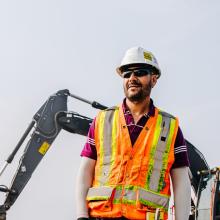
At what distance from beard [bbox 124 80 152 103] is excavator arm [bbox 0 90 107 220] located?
8621 millimetres

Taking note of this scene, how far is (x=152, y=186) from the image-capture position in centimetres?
377

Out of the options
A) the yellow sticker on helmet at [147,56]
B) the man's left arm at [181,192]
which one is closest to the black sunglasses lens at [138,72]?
the yellow sticker on helmet at [147,56]

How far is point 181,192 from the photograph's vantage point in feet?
12.8

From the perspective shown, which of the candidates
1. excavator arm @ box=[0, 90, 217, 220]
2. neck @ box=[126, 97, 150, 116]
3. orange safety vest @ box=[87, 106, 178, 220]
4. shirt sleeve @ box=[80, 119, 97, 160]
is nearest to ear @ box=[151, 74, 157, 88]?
neck @ box=[126, 97, 150, 116]

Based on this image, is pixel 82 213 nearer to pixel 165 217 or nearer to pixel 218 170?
pixel 165 217

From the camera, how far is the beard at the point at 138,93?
153 inches

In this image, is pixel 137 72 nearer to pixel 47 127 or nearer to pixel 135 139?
pixel 135 139

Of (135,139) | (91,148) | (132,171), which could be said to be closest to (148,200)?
(132,171)

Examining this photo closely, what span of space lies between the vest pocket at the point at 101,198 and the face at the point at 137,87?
2.18ft

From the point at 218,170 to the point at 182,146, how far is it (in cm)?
777

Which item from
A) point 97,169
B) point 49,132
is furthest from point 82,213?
point 49,132

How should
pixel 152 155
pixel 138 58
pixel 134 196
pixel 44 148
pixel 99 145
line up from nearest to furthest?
1. pixel 134 196
2. pixel 152 155
3. pixel 99 145
4. pixel 138 58
5. pixel 44 148

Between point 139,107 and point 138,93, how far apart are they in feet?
0.52

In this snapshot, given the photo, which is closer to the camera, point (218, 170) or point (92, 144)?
point (92, 144)
